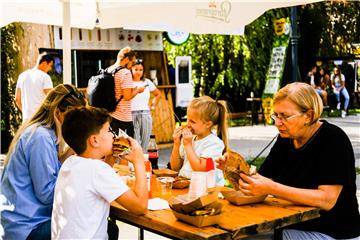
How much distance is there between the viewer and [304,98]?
2912 mm

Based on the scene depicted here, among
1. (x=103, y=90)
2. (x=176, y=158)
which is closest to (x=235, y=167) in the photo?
(x=176, y=158)

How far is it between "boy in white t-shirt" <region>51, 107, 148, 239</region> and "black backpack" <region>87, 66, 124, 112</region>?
4.17 m

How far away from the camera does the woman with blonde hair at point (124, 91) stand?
709 centimetres

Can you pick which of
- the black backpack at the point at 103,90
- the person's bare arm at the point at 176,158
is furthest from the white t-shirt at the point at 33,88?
the person's bare arm at the point at 176,158

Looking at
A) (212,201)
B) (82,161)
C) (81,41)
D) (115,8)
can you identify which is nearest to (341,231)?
(212,201)

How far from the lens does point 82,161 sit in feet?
8.80

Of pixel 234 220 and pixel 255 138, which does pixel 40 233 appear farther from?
pixel 255 138

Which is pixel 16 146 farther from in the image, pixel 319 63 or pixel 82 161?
pixel 319 63

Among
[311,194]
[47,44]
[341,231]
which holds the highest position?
[47,44]

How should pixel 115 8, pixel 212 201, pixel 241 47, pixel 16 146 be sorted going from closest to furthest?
pixel 212 201 < pixel 16 146 < pixel 115 8 < pixel 241 47

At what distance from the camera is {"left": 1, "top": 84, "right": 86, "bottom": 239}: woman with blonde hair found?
308 cm

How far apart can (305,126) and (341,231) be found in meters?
0.58

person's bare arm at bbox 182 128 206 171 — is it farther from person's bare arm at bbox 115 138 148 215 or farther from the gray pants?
the gray pants

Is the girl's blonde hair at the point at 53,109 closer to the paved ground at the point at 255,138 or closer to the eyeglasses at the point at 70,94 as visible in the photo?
the eyeglasses at the point at 70,94
